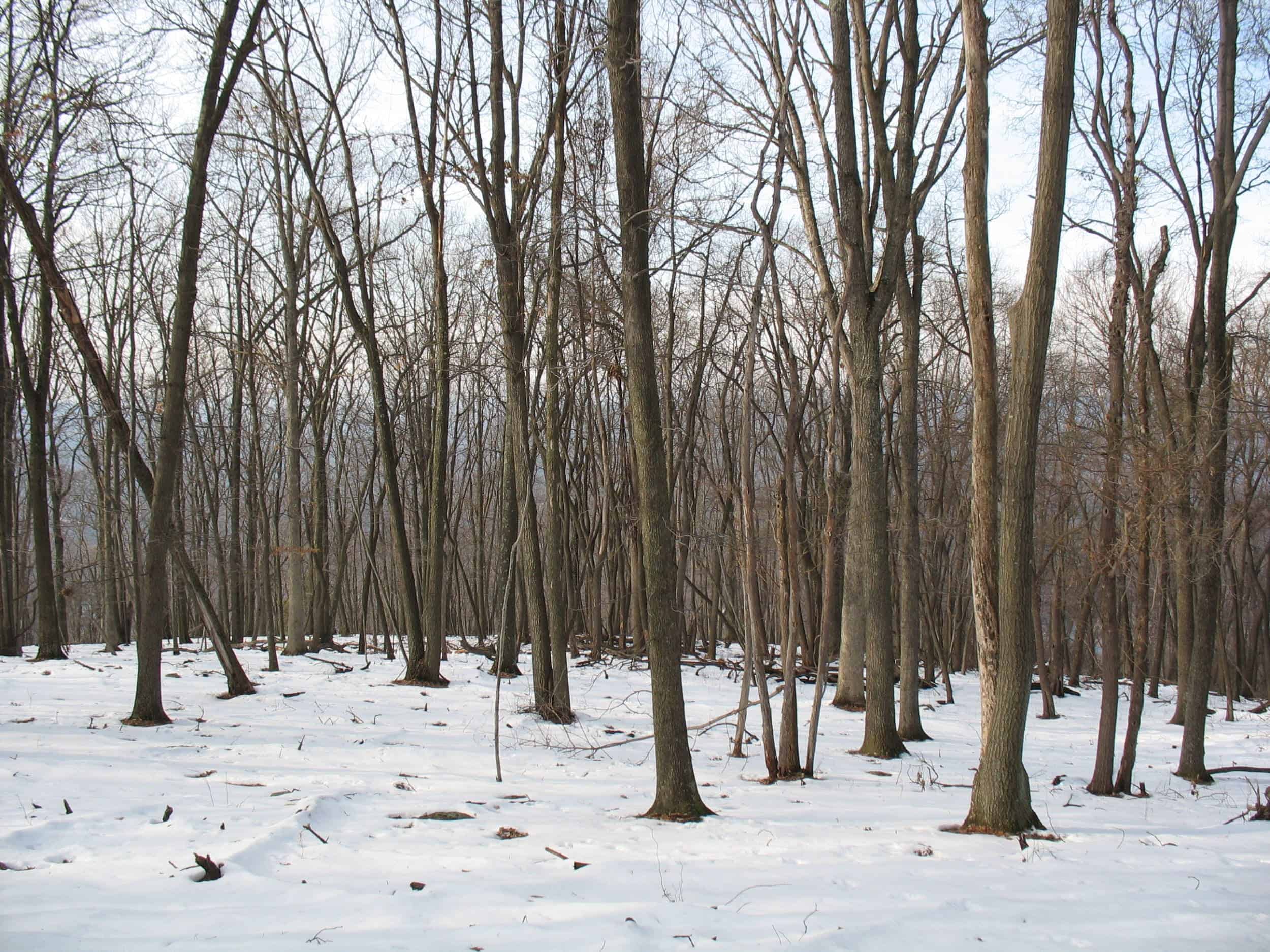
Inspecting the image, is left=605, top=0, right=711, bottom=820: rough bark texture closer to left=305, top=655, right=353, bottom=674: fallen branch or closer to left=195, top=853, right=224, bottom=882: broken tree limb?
left=195, top=853, right=224, bottom=882: broken tree limb

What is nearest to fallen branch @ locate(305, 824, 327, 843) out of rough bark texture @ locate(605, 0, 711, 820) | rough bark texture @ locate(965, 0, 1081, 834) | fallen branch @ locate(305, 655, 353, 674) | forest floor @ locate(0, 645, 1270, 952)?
forest floor @ locate(0, 645, 1270, 952)

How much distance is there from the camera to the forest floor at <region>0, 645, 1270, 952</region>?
371 cm

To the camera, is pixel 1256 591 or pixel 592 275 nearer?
pixel 592 275

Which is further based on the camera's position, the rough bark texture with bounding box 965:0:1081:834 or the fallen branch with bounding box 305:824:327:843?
the rough bark texture with bounding box 965:0:1081:834

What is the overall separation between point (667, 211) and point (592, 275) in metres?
7.80

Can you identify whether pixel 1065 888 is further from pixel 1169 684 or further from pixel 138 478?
pixel 1169 684

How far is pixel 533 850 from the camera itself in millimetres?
4957

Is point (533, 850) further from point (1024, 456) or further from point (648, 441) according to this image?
point (1024, 456)

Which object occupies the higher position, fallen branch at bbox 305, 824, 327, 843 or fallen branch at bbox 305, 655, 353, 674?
fallen branch at bbox 305, 824, 327, 843

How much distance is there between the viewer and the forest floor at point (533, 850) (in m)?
3.71

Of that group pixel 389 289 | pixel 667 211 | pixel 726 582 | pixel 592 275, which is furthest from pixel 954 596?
pixel 667 211

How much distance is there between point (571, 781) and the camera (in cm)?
720

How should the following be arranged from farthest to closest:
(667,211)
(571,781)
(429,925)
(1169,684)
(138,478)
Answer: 1. (1169,684)
2. (138,478)
3. (571,781)
4. (667,211)
5. (429,925)

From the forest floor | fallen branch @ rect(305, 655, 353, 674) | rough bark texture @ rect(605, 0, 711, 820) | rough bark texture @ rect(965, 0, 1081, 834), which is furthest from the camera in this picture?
fallen branch @ rect(305, 655, 353, 674)
